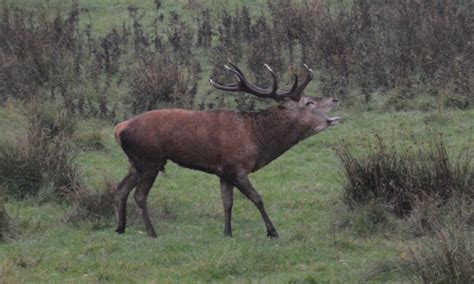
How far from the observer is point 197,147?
11.4 meters

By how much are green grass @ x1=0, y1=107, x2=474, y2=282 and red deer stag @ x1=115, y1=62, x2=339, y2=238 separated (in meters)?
0.41

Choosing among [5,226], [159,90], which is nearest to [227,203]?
[5,226]

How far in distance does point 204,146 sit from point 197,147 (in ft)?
0.25

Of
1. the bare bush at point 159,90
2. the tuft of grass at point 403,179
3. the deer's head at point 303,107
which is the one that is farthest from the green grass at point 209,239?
the bare bush at point 159,90

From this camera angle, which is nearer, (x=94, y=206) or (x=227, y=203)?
(x=227, y=203)

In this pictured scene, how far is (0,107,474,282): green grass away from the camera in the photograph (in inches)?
381

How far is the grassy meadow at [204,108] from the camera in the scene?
32.9 ft

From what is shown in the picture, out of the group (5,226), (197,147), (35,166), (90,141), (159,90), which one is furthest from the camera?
(159,90)

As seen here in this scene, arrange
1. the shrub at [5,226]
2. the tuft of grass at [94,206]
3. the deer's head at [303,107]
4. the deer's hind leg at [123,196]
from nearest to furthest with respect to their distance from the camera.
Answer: the shrub at [5,226] → the deer's hind leg at [123,196] → the tuft of grass at [94,206] → the deer's head at [303,107]

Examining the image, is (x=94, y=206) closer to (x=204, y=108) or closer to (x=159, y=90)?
(x=204, y=108)

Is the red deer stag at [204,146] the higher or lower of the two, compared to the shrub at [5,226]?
higher

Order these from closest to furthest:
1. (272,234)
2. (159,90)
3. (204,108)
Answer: (272,234), (204,108), (159,90)

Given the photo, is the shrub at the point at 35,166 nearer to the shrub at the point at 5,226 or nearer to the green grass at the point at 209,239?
the green grass at the point at 209,239

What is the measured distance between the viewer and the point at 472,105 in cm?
1694
